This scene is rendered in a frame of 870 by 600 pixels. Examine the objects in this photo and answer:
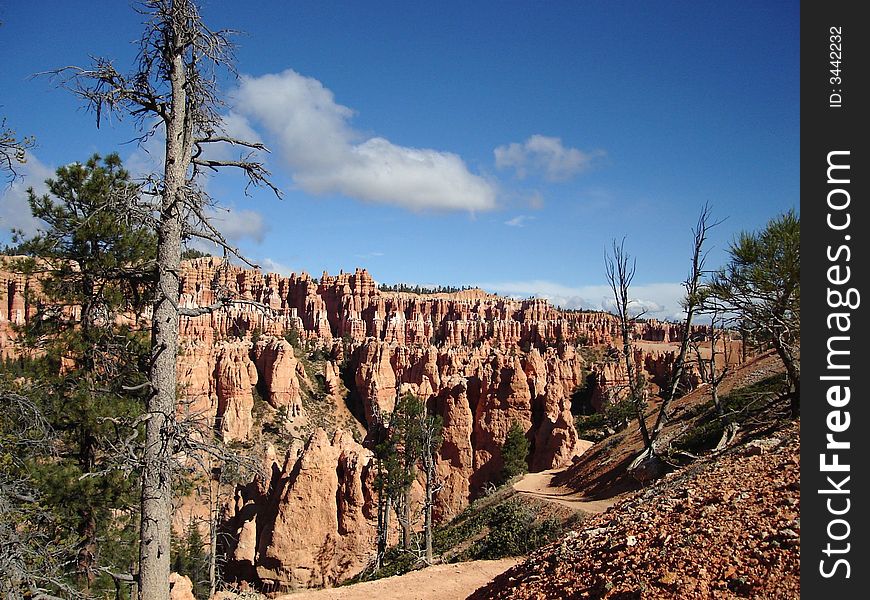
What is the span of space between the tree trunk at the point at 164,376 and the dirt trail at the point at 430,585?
25.1 feet

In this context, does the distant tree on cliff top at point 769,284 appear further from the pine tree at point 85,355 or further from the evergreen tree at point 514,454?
the evergreen tree at point 514,454

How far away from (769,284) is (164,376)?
12.6 meters

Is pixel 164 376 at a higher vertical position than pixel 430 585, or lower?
higher

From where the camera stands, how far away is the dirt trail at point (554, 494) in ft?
50.4

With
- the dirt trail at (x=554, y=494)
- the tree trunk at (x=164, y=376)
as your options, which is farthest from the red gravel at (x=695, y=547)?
the dirt trail at (x=554, y=494)

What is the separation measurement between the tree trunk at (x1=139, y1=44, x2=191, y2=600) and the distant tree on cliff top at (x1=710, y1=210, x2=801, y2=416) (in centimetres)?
1095

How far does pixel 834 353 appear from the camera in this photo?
4.69m

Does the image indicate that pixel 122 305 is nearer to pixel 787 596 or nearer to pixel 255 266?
pixel 255 266

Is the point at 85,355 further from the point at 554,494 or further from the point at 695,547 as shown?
the point at 554,494

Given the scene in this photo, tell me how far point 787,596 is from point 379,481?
23085 millimetres

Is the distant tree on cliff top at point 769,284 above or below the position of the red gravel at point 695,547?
above

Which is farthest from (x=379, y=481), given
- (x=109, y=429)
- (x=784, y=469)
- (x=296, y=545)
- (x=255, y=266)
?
(x=255, y=266)

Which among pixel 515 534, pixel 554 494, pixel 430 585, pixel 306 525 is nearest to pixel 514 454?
A: pixel 554 494

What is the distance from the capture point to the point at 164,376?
4.29 meters
